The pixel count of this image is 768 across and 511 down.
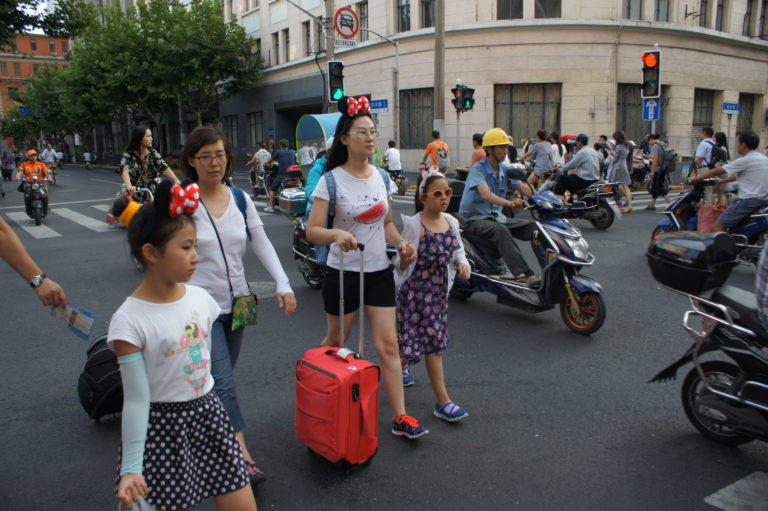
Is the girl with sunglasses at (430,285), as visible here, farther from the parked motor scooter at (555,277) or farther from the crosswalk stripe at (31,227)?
the crosswalk stripe at (31,227)

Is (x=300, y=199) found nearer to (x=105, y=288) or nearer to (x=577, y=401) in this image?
(x=105, y=288)

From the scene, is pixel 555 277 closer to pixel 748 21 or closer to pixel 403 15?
pixel 403 15

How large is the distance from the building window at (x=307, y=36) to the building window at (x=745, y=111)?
861 inches

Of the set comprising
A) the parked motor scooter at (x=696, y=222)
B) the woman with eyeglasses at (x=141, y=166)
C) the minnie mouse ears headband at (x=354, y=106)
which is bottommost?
the parked motor scooter at (x=696, y=222)

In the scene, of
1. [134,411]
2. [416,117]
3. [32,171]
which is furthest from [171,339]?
[416,117]

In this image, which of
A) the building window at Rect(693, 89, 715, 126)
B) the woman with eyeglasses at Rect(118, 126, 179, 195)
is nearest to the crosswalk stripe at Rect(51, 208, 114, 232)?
the woman with eyeglasses at Rect(118, 126, 179, 195)

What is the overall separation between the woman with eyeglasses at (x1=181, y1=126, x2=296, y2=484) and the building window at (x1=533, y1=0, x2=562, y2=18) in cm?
2391

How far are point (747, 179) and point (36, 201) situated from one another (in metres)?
13.7

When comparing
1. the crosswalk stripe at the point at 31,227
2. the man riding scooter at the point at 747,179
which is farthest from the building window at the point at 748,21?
the crosswalk stripe at the point at 31,227

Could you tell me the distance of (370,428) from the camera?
10.2ft

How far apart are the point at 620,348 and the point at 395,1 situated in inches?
977

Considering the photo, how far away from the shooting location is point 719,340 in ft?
10.6

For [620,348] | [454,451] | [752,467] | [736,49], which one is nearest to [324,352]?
[454,451]

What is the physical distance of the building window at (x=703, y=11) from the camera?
A: 26.3 m
